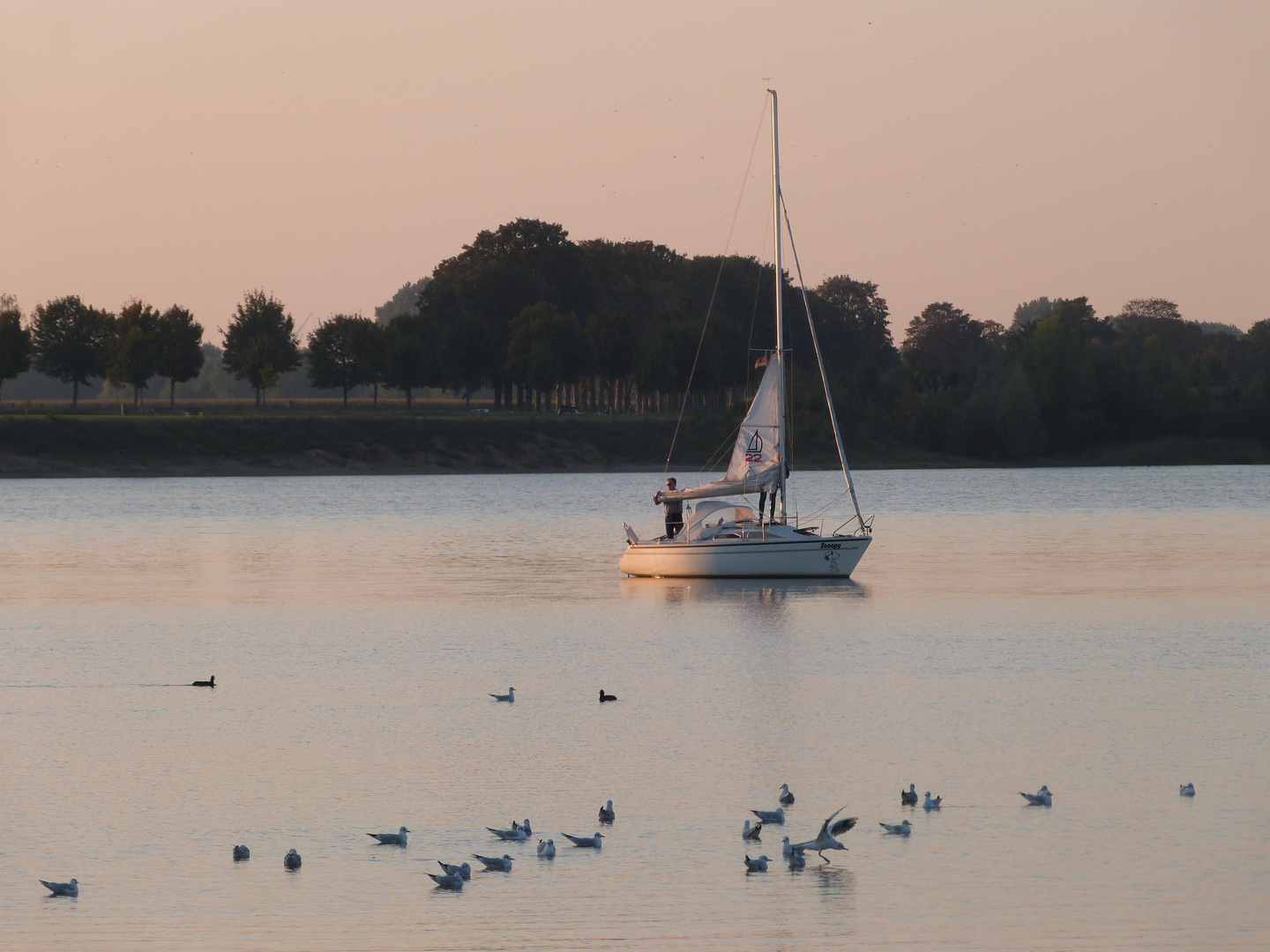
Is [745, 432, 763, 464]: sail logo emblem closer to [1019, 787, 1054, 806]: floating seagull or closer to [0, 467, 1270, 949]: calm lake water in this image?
[0, 467, 1270, 949]: calm lake water

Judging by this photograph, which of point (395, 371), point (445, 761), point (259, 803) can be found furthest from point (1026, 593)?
point (395, 371)

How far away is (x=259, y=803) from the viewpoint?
16.7 m

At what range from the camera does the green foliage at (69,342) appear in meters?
121

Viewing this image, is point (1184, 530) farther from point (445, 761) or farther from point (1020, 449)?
point (1020, 449)

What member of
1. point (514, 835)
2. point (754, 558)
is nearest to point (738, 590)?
point (754, 558)

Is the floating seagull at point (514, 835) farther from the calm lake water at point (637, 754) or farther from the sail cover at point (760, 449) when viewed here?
the sail cover at point (760, 449)

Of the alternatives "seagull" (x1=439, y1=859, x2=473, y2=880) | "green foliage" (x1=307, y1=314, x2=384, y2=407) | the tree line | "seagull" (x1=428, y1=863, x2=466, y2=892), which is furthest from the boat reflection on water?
"green foliage" (x1=307, y1=314, x2=384, y2=407)

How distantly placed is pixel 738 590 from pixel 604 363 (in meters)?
99.0

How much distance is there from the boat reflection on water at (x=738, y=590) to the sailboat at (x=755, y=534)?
21cm

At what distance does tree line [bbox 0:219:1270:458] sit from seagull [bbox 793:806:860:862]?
110 metres

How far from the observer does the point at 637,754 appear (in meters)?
19.0

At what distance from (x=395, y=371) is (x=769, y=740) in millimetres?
112617

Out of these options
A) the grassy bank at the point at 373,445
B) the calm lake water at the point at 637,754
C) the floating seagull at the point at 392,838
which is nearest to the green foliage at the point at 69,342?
A: the grassy bank at the point at 373,445

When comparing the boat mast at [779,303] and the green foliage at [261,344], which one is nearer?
the boat mast at [779,303]
